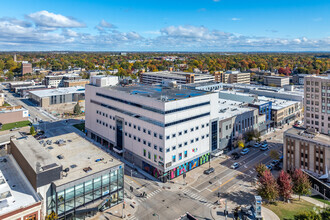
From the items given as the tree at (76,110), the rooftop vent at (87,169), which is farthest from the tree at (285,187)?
the tree at (76,110)

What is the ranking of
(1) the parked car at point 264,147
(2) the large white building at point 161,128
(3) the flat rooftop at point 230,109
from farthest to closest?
1. (3) the flat rooftop at point 230,109
2. (1) the parked car at point 264,147
3. (2) the large white building at point 161,128

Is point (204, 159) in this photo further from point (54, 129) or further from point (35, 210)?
point (54, 129)

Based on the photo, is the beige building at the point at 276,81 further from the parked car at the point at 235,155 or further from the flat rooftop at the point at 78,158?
the flat rooftop at the point at 78,158

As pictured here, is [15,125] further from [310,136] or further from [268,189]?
[310,136]

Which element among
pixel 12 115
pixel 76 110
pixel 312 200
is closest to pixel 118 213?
pixel 312 200

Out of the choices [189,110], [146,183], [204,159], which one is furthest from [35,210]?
[204,159]
